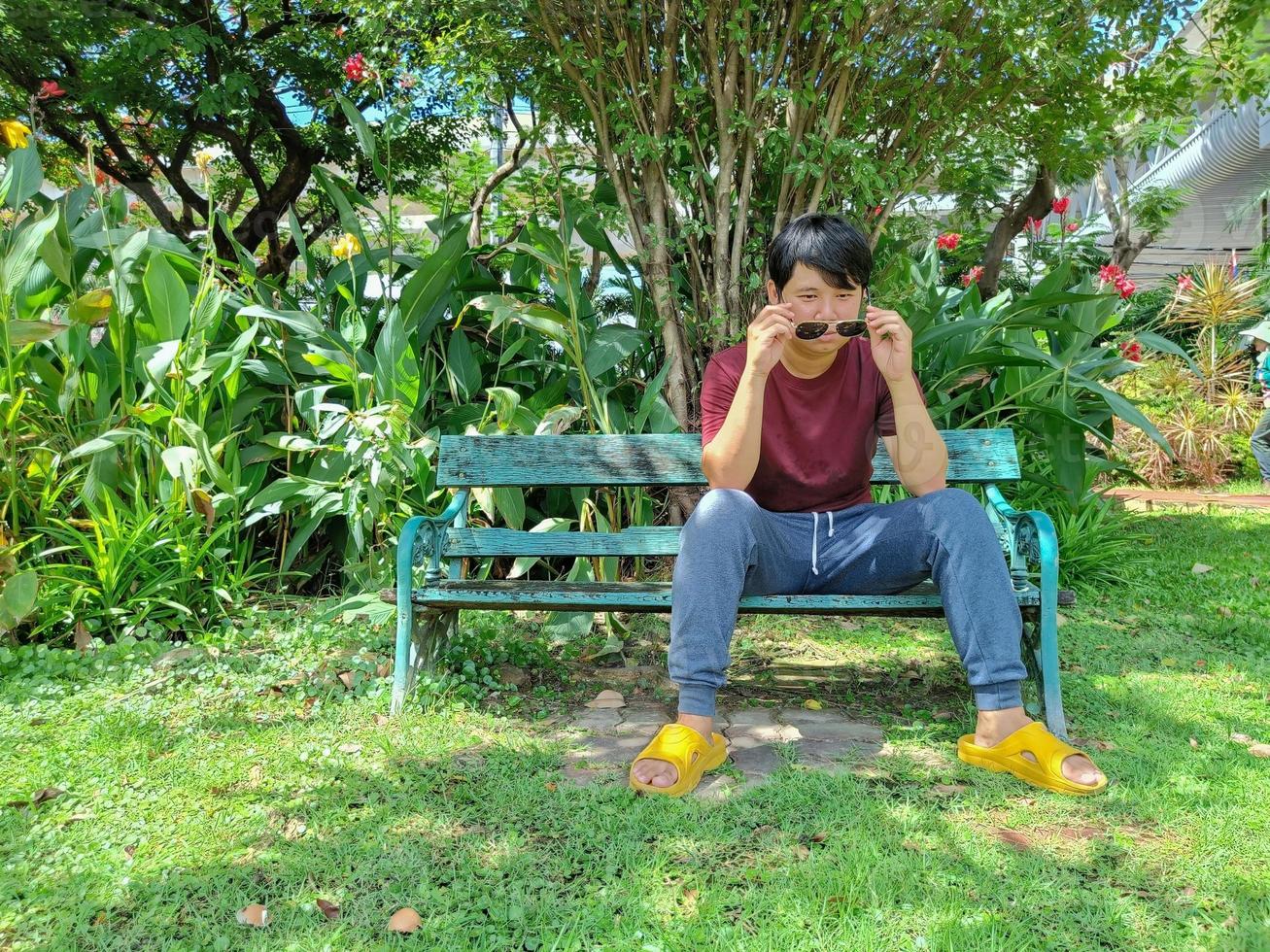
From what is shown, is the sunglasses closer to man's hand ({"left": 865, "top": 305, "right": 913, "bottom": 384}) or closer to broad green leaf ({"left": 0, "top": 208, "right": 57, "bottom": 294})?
man's hand ({"left": 865, "top": 305, "right": 913, "bottom": 384})

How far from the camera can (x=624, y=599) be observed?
259 centimetres

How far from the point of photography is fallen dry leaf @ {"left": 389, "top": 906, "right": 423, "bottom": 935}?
1.65 metres

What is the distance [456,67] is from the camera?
4.11 m

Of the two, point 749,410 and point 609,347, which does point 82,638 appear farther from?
point 749,410

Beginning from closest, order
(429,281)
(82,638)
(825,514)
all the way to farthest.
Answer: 1. (825,514)
2. (82,638)
3. (429,281)

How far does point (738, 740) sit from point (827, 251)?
4.00 ft

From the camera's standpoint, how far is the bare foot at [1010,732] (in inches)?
84.0

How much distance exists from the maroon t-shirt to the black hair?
9.6 inches

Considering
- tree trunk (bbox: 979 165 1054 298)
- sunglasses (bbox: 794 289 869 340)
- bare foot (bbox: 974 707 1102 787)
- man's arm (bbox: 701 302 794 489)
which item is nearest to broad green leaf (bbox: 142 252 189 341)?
man's arm (bbox: 701 302 794 489)

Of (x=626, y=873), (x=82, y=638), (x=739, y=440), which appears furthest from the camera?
(x=82, y=638)

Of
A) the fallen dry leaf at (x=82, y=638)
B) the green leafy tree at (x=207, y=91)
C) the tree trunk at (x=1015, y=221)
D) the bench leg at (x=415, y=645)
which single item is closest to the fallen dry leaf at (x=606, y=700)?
the bench leg at (x=415, y=645)

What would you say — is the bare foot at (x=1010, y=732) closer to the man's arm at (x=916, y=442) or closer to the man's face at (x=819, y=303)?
the man's arm at (x=916, y=442)

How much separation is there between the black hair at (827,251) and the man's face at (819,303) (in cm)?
2

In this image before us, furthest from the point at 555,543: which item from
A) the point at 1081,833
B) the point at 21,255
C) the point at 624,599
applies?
the point at 21,255
